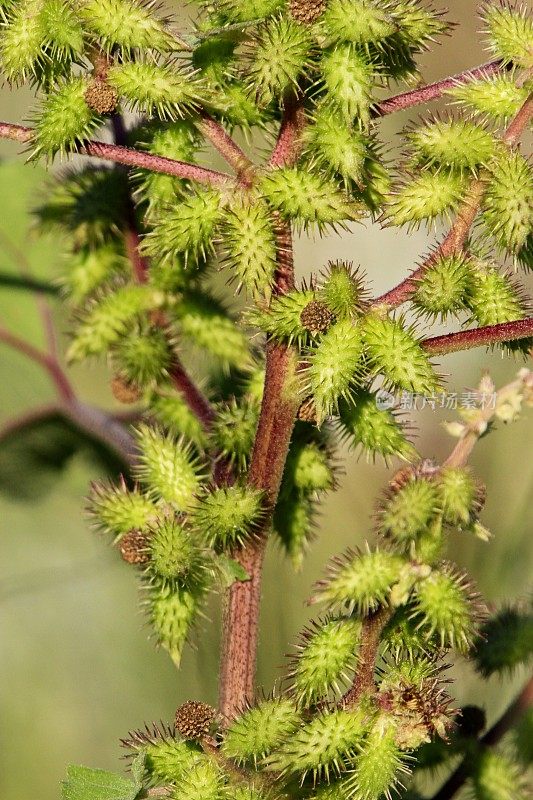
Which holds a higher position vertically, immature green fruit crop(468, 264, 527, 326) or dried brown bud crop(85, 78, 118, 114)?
dried brown bud crop(85, 78, 118, 114)

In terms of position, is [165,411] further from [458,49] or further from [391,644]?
[458,49]

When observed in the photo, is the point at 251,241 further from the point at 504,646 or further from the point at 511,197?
the point at 504,646

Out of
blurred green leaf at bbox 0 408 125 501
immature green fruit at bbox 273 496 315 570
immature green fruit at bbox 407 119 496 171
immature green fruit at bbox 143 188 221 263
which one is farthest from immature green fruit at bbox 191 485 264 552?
blurred green leaf at bbox 0 408 125 501

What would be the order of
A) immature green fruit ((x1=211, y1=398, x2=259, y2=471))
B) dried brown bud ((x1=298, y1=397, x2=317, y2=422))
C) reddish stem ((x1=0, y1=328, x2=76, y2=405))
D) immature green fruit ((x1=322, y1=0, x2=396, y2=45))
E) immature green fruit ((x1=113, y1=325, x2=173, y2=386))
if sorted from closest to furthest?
immature green fruit ((x1=322, y1=0, x2=396, y2=45)) → dried brown bud ((x1=298, y1=397, x2=317, y2=422)) → immature green fruit ((x1=211, y1=398, x2=259, y2=471)) → immature green fruit ((x1=113, y1=325, x2=173, y2=386)) → reddish stem ((x1=0, y1=328, x2=76, y2=405))

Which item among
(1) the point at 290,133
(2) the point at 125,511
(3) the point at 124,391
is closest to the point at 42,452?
(3) the point at 124,391

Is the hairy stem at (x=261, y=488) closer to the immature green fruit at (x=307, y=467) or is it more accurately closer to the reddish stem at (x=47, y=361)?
the immature green fruit at (x=307, y=467)

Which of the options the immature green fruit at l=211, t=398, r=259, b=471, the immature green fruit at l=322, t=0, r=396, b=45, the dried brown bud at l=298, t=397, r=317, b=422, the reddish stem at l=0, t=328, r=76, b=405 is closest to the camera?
the immature green fruit at l=322, t=0, r=396, b=45

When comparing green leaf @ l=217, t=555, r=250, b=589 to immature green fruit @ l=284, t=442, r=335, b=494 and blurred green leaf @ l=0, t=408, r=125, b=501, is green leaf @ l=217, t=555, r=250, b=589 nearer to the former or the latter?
immature green fruit @ l=284, t=442, r=335, b=494
